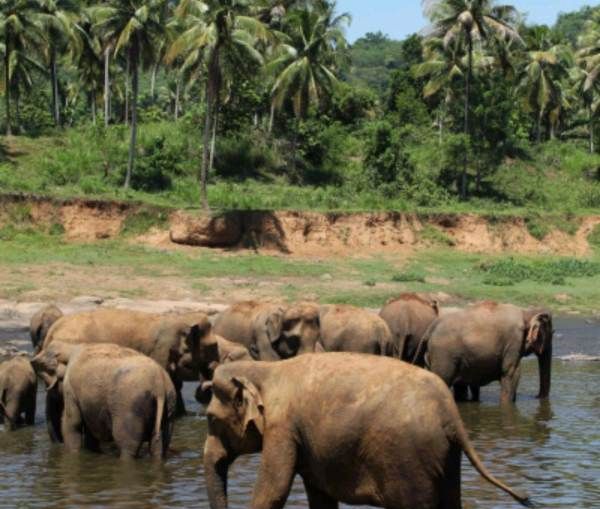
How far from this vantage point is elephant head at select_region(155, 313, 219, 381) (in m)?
15.2

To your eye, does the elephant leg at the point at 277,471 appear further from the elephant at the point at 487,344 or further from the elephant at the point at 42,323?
the elephant at the point at 42,323

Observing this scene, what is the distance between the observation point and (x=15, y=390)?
15.6 meters

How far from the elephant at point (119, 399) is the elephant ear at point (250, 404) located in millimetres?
4522

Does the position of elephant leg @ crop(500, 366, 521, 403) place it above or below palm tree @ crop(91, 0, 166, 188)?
below

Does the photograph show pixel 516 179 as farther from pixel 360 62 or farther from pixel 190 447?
pixel 360 62

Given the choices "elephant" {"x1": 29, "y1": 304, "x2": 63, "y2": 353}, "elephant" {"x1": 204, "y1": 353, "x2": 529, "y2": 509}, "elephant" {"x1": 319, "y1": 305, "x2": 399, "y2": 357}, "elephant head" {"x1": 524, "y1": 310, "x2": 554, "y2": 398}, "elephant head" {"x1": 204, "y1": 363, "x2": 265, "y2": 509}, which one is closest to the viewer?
"elephant" {"x1": 204, "y1": 353, "x2": 529, "y2": 509}

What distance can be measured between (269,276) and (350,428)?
2846cm

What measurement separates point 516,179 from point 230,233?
21.5m

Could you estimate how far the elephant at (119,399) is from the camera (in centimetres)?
1236

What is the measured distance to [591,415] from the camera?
1728cm

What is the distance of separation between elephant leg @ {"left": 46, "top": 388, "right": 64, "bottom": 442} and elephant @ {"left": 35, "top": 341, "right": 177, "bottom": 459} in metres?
0.76

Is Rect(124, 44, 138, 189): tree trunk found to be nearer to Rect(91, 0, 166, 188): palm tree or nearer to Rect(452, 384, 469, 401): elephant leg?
Rect(91, 0, 166, 188): palm tree

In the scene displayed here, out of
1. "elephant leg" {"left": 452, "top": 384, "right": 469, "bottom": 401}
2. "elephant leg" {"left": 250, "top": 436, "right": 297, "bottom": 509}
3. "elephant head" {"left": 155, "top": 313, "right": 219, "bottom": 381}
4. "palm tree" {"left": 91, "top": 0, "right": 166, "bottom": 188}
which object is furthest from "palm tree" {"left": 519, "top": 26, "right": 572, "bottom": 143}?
"elephant leg" {"left": 250, "top": 436, "right": 297, "bottom": 509}

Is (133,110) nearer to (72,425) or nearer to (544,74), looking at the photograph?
(544,74)
